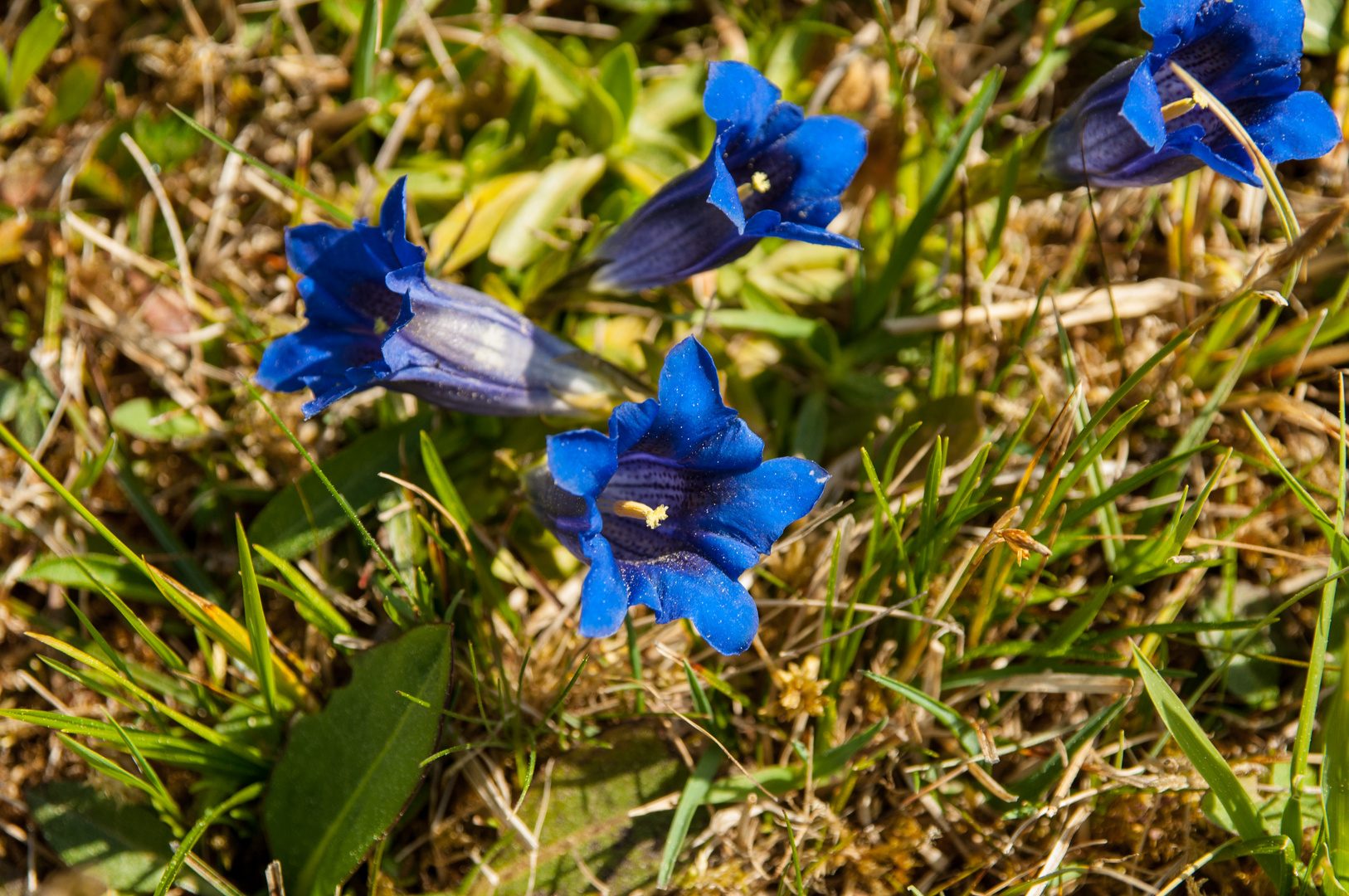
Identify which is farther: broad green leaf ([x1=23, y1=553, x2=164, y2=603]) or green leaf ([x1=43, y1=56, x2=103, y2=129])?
green leaf ([x1=43, y1=56, x2=103, y2=129])

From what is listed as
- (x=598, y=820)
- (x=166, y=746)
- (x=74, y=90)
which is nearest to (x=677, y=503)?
(x=598, y=820)

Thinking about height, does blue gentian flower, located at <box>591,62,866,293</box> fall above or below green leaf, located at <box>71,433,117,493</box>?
above

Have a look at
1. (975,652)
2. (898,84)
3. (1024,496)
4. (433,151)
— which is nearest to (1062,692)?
(975,652)

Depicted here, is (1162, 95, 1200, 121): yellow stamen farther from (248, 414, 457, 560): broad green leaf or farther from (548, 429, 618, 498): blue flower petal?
(248, 414, 457, 560): broad green leaf

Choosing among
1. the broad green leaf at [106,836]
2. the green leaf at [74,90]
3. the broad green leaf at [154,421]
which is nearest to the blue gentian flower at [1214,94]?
the broad green leaf at [154,421]

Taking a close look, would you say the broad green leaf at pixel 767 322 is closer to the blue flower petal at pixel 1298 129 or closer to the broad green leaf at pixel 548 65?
the broad green leaf at pixel 548 65

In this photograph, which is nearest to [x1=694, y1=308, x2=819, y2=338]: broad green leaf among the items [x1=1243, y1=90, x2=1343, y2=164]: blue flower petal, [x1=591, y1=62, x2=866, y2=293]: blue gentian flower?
[x1=591, y1=62, x2=866, y2=293]: blue gentian flower
